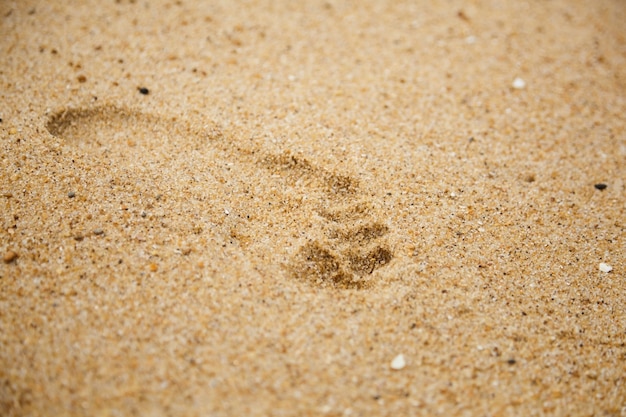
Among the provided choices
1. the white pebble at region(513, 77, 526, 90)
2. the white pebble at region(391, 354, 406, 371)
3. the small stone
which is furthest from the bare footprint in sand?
the white pebble at region(513, 77, 526, 90)

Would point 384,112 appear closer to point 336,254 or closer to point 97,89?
point 336,254

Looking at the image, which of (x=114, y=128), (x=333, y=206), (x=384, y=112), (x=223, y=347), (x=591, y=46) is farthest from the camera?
(x=591, y=46)

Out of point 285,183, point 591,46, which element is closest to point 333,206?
point 285,183

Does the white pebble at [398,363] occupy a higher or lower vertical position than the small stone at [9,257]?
lower

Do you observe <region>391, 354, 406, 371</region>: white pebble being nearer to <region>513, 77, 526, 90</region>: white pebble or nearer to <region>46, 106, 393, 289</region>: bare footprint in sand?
<region>46, 106, 393, 289</region>: bare footprint in sand

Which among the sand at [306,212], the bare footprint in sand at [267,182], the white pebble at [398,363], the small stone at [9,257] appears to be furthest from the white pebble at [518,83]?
the small stone at [9,257]

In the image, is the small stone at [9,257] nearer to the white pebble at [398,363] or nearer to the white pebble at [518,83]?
the white pebble at [398,363]

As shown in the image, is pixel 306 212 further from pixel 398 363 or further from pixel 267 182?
pixel 398 363

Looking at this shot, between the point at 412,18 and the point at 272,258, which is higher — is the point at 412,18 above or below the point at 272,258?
Answer: above
